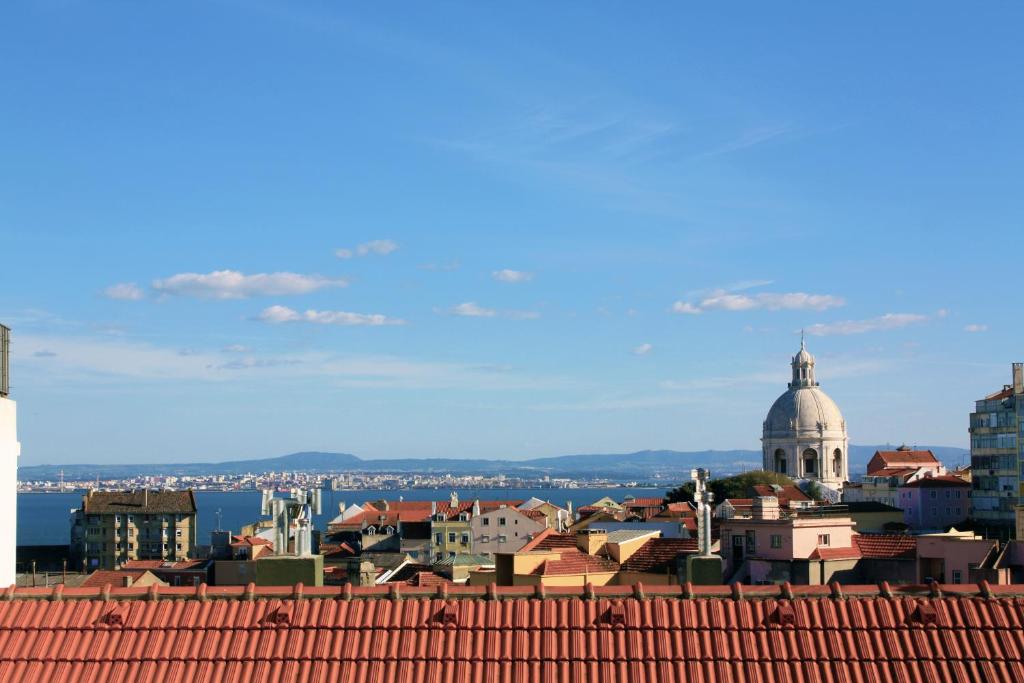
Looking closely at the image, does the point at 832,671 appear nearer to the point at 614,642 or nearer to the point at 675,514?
the point at 614,642

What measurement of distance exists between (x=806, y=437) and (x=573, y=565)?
145669 mm

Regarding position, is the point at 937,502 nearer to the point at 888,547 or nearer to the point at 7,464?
the point at 888,547

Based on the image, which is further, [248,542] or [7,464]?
[248,542]

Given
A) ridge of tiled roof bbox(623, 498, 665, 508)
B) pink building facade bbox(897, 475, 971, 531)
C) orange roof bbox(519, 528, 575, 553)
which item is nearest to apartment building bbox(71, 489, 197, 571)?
ridge of tiled roof bbox(623, 498, 665, 508)

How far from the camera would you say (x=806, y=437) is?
185 m

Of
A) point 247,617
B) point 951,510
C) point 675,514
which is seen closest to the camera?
point 247,617

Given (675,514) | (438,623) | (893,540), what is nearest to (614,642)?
(438,623)

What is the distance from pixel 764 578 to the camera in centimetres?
4762

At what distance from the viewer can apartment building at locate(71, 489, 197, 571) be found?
424 ft

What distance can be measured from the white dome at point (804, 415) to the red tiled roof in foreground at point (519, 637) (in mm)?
173914

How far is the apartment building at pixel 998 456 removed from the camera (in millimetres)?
107125

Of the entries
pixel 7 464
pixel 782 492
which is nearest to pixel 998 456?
pixel 782 492

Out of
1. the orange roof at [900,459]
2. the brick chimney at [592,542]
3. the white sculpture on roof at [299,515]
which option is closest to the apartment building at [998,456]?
the orange roof at [900,459]

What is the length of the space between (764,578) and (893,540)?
8.70 m
